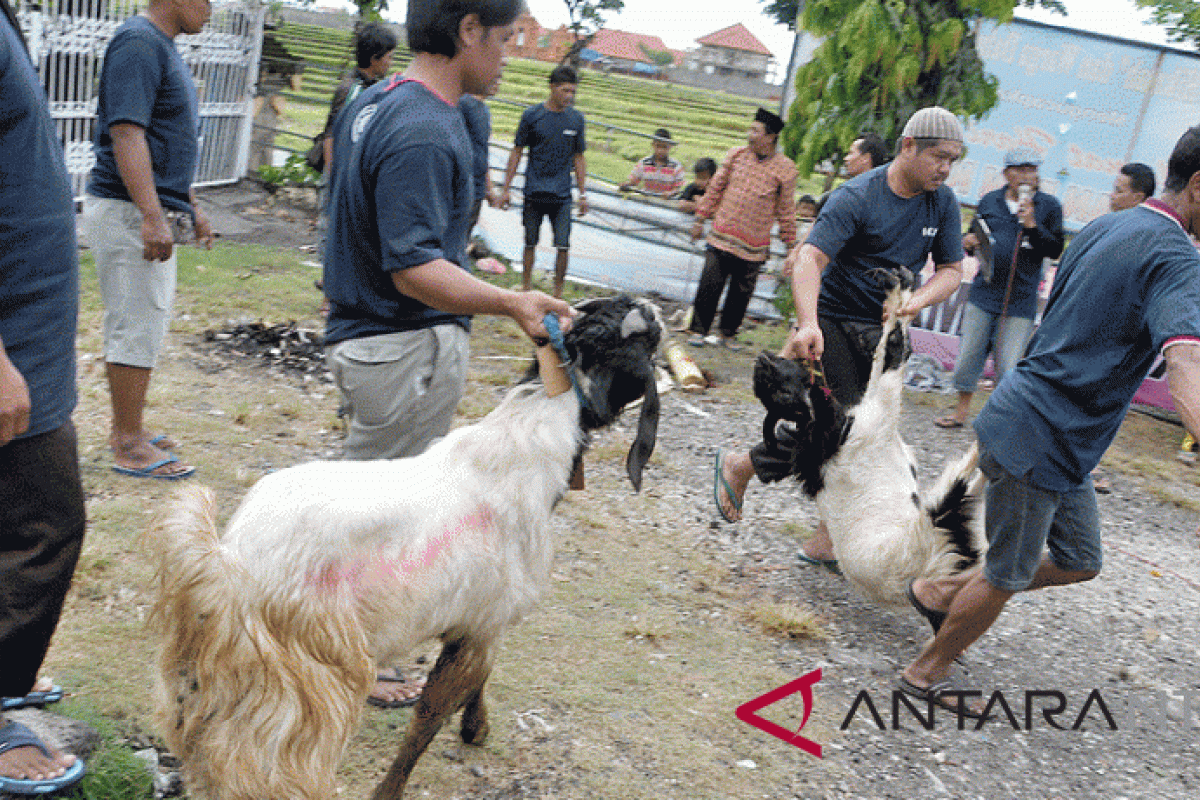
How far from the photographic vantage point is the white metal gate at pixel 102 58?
8852 millimetres

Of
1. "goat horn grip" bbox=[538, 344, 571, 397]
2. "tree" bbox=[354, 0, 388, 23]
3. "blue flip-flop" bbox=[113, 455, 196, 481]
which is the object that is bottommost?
"blue flip-flop" bbox=[113, 455, 196, 481]

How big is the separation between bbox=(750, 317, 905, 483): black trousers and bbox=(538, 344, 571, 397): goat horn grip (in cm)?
226

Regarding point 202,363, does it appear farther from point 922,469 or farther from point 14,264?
point 922,469

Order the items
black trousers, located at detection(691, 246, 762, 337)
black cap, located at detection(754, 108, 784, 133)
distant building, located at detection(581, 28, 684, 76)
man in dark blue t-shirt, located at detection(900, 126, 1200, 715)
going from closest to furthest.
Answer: man in dark blue t-shirt, located at detection(900, 126, 1200, 715), black cap, located at detection(754, 108, 784, 133), black trousers, located at detection(691, 246, 762, 337), distant building, located at detection(581, 28, 684, 76)

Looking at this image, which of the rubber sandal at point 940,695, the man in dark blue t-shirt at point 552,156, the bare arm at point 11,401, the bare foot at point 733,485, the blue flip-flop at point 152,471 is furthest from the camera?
the man in dark blue t-shirt at point 552,156

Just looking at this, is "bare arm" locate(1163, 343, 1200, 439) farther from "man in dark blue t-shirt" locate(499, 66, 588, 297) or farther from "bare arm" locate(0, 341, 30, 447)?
"man in dark blue t-shirt" locate(499, 66, 588, 297)

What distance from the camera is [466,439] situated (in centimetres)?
269

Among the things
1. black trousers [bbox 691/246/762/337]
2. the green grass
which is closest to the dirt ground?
black trousers [bbox 691/246/762/337]

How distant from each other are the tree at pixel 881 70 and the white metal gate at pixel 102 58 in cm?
594

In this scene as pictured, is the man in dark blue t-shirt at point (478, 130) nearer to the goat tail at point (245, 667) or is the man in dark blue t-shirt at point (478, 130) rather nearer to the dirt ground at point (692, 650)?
the dirt ground at point (692, 650)

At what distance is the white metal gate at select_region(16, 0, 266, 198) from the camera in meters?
8.85

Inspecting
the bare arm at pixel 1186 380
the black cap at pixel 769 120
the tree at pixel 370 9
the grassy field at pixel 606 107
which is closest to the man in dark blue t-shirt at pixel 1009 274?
the black cap at pixel 769 120

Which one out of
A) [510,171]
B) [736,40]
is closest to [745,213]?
[510,171]

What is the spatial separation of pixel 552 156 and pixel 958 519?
608cm
